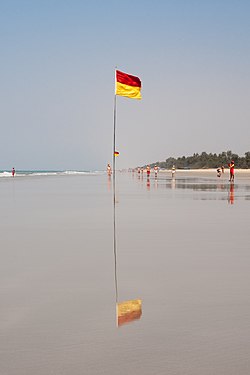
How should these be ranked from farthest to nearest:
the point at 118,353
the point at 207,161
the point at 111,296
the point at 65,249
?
the point at 207,161 → the point at 65,249 → the point at 111,296 → the point at 118,353

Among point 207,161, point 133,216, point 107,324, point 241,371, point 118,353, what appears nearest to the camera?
point 241,371

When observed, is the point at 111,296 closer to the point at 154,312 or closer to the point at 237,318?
the point at 154,312

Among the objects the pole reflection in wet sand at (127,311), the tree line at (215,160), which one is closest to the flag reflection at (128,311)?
the pole reflection in wet sand at (127,311)

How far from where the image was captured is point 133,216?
45.0ft

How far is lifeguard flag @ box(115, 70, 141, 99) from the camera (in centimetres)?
2694

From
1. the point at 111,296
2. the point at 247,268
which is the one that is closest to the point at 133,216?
the point at 247,268

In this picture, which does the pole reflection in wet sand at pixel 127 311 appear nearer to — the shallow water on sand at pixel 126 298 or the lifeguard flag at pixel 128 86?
the shallow water on sand at pixel 126 298

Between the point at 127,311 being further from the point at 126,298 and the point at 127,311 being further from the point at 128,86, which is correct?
the point at 128,86

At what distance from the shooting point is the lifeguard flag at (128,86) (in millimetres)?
26938

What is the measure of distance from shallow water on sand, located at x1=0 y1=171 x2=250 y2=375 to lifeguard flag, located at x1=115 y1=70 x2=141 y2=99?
17862mm

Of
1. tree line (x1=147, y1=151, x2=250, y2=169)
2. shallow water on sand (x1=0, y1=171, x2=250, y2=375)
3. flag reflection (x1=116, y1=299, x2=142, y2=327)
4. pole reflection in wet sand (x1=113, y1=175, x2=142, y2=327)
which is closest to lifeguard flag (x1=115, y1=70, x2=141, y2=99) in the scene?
shallow water on sand (x1=0, y1=171, x2=250, y2=375)

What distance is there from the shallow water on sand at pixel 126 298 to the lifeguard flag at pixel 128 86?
17862 millimetres

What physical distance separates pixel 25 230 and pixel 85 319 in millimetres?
6615

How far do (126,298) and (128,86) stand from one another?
76.1ft
